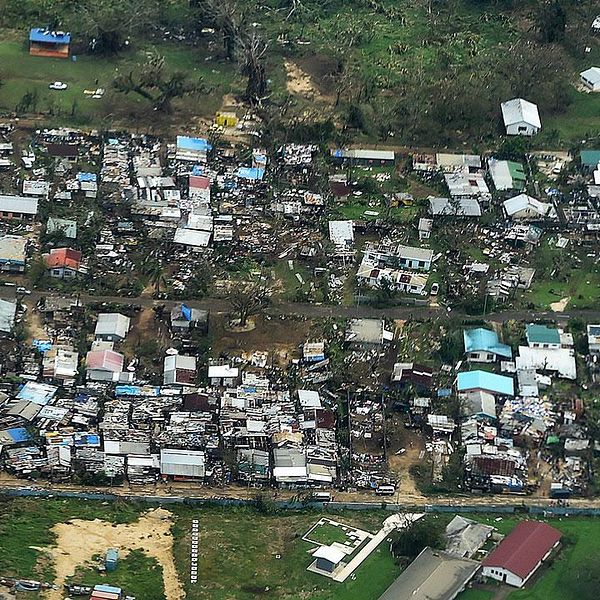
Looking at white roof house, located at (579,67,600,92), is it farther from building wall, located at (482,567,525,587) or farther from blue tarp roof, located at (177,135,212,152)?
building wall, located at (482,567,525,587)

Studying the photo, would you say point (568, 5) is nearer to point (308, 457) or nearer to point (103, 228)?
point (103, 228)

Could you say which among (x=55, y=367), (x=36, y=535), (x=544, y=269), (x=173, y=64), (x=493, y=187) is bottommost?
(x=36, y=535)

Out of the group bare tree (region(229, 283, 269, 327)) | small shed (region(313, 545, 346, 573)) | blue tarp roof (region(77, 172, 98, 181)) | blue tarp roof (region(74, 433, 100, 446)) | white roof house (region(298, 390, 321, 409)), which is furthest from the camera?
blue tarp roof (region(77, 172, 98, 181))

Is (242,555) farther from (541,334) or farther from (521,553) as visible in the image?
(541,334)

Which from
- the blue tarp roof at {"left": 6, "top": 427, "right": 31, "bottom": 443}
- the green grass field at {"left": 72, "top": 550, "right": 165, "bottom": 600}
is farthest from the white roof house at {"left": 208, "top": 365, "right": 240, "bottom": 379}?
the green grass field at {"left": 72, "top": 550, "right": 165, "bottom": 600}

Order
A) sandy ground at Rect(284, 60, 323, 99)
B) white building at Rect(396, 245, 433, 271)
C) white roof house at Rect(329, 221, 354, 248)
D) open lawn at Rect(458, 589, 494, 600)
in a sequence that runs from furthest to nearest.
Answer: sandy ground at Rect(284, 60, 323, 99) → white roof house at Rect(329, 221, 354, 248) → white building at Rect(396, 245, 433, 271) → open lawn at Rect(458, 589, 494, 600)

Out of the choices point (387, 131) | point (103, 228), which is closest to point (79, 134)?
point (103, 228)
